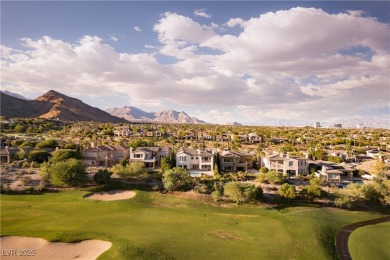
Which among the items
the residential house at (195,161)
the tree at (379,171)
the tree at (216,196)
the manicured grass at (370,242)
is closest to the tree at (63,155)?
the residential house at (195,161)

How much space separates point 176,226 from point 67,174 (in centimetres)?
2742

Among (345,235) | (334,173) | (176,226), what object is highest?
(334,173)

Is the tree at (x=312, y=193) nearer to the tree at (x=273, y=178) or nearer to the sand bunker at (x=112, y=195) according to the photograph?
the tree at (x=273, y=178)

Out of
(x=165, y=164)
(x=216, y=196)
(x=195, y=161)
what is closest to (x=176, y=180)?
(x=216, y=196)

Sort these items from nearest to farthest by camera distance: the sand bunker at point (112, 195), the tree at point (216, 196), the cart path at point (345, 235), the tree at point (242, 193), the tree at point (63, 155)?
1. the cart path at point (345, 235)
2. the tree at point (242, 193)
3. the tree at point (216, 196)
4. the sand bunker at point (112, 195)
5. the tree at point (63, 155)

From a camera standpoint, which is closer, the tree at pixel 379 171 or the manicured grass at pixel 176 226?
the manicured grass at pixel 176 226

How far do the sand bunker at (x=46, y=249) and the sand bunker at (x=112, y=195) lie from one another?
1733 cm

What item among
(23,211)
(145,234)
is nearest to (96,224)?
(145,234)

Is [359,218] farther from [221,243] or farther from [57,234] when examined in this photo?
[57,234]

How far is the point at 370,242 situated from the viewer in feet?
119

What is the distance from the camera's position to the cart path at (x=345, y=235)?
3316 cm

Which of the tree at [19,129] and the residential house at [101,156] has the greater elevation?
the tree at [19,129]

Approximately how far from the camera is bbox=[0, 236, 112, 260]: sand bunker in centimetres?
2933

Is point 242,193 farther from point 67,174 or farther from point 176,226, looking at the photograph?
point 67,174
